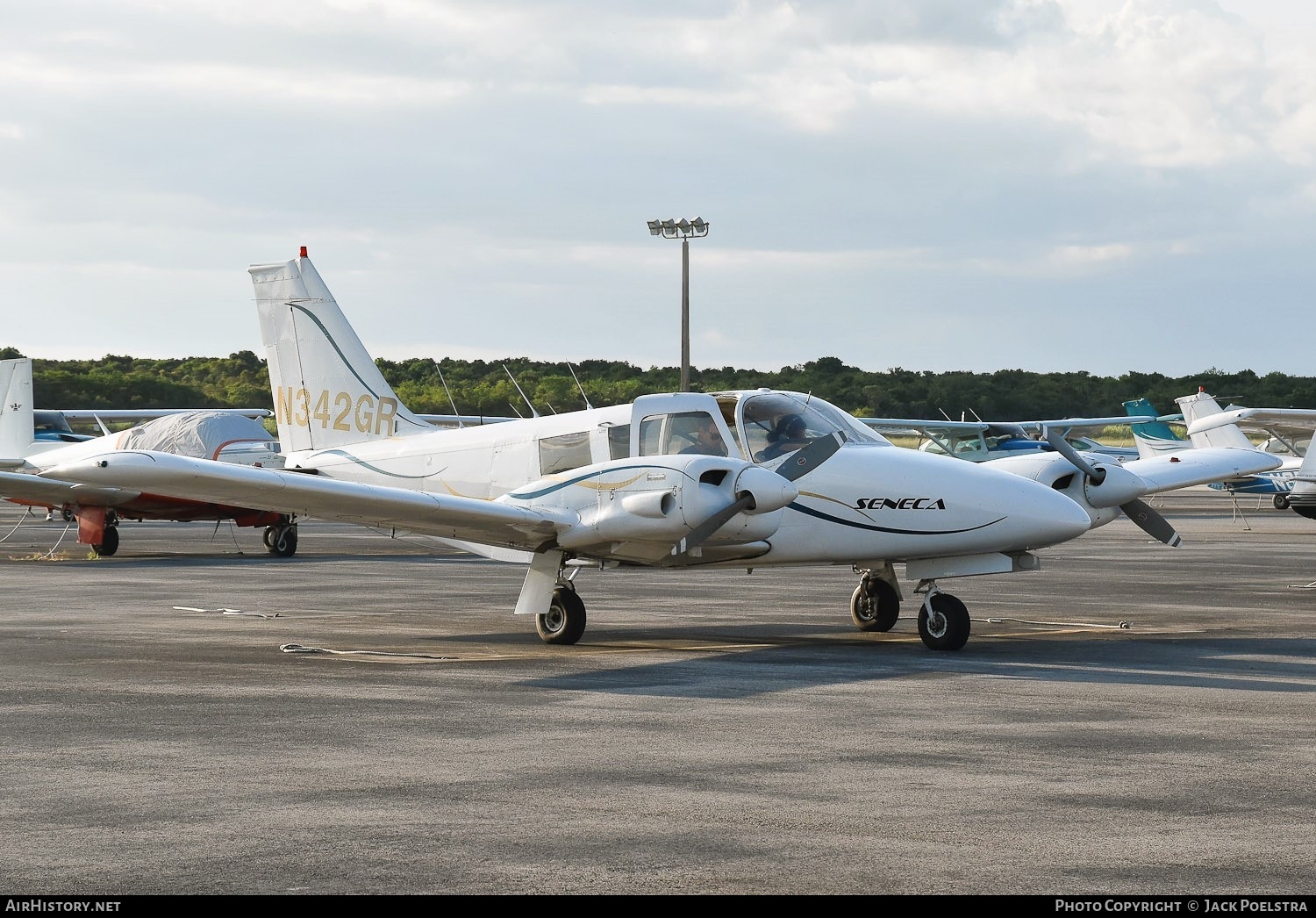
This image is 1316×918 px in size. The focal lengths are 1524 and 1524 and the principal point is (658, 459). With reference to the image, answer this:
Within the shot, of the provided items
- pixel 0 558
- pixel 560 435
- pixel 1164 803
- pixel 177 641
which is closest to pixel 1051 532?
pixel 560 435

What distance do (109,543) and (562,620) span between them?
1752cm

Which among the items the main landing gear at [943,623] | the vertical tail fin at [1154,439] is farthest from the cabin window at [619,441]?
the vertical tail fin at [1154,439]

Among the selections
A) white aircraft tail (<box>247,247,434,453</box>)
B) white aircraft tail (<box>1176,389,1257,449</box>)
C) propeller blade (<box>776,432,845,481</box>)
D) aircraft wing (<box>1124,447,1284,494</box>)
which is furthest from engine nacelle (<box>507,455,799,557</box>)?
white aircraft tail (<box>1176,389,1257,449</box>)

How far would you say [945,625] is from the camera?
574 inches

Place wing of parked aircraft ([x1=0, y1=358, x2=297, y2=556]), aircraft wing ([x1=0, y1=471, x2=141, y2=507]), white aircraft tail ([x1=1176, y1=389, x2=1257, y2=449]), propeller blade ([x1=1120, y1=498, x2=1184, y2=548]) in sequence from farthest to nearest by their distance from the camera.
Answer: white aircraft tail ([x1=1176, y1=389, x2=1257, y2=449]) → wing of parked aircraft ([x1=0, y1=358, x2=297, y2=556]) → aircraft wing ([x1=0, y1=471, x2=141, y2=507]) → propeller blade ([x1=1120, y1=498, x2=1184, y2=548])

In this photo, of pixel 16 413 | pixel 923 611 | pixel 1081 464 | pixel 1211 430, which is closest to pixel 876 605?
pixel 923 611

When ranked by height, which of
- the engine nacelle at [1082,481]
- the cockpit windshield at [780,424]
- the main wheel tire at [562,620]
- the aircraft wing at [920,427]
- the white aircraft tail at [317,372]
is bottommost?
the main wheel tire at [562,620]

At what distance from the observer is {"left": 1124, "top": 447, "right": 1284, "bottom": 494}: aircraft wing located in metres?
17.0

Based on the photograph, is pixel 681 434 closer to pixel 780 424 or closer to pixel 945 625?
pixel 780 424

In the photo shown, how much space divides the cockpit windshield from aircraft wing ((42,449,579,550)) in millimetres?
2002

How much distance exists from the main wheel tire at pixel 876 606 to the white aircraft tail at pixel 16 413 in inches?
989

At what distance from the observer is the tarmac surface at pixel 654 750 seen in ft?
20.7

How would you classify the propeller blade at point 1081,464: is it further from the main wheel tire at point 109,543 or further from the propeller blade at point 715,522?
the main wheel tire at point 109,543

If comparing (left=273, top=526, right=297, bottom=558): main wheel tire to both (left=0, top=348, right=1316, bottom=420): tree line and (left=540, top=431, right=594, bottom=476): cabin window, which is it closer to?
(left=540, top=431, right=594, bottom=476): cabin window
